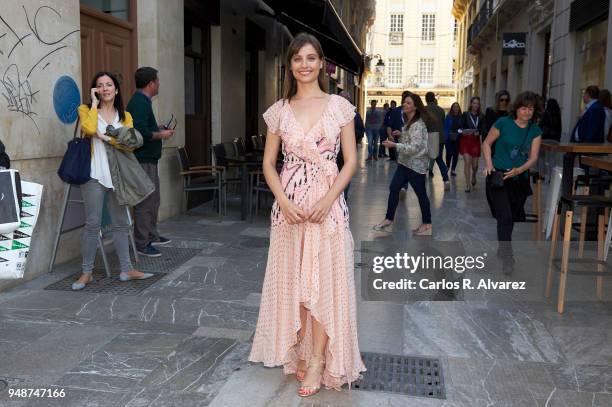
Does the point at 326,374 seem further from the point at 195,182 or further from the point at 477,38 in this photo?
the point at 477,38

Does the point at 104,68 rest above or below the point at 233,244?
above

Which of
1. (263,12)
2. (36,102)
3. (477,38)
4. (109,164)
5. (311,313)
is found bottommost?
(311,313)

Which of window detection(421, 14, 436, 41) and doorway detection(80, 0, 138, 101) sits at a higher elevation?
window detection(421, 14, 436, 41)

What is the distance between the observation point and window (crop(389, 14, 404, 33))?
2265 inches

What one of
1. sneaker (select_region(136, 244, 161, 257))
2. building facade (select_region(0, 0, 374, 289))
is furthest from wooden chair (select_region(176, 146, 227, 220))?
sneaker (select_region(136, 244, 161, 257))

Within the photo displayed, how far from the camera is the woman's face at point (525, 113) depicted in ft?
17.5

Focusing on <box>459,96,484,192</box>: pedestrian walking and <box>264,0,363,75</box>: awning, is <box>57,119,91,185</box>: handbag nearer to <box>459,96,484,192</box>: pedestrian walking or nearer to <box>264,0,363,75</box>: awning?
<box>264,0,363,75</box>: awning

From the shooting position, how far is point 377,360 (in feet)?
11.7

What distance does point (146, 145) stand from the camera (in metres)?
6.05

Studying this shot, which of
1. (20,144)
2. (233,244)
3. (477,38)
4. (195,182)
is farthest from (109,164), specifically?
(477,38)

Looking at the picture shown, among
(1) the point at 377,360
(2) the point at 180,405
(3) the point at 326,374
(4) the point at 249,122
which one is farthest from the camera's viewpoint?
(4) the point at 249,122

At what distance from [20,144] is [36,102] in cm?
41

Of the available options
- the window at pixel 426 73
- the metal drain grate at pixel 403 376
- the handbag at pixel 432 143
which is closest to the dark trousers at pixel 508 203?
the handbag at pixel 432 143

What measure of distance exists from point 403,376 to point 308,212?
3.66 ft
